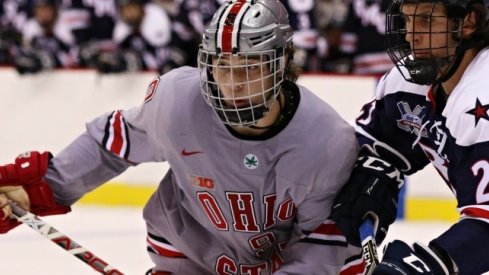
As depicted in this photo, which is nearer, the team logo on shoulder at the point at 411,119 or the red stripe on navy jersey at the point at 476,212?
the red stripe on navy jersey at the point at 476,212

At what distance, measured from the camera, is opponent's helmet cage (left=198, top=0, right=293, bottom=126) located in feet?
7.52

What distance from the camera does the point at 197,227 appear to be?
263cm

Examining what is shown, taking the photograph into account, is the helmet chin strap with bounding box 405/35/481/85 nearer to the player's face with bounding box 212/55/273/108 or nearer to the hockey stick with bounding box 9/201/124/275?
the player's face with bounding box 212/55/273/108

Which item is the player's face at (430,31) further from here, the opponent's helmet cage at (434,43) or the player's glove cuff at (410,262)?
the player's glove cuff at (410,262)

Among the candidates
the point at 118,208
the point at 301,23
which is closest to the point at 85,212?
the point at 118,208

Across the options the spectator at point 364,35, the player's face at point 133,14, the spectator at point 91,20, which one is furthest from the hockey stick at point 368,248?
the spectator at point 91,20

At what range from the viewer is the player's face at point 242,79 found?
2.29 m

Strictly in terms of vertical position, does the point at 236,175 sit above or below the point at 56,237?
above

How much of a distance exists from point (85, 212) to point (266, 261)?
2568 millimetres

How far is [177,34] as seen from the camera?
6.41m

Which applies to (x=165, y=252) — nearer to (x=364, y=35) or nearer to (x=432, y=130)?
(x=432, y=130)

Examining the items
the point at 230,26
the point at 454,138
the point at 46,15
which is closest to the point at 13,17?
the point at 46,15

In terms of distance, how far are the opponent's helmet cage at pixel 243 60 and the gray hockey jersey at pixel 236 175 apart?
0.11 m

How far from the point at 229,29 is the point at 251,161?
328 millimetres
